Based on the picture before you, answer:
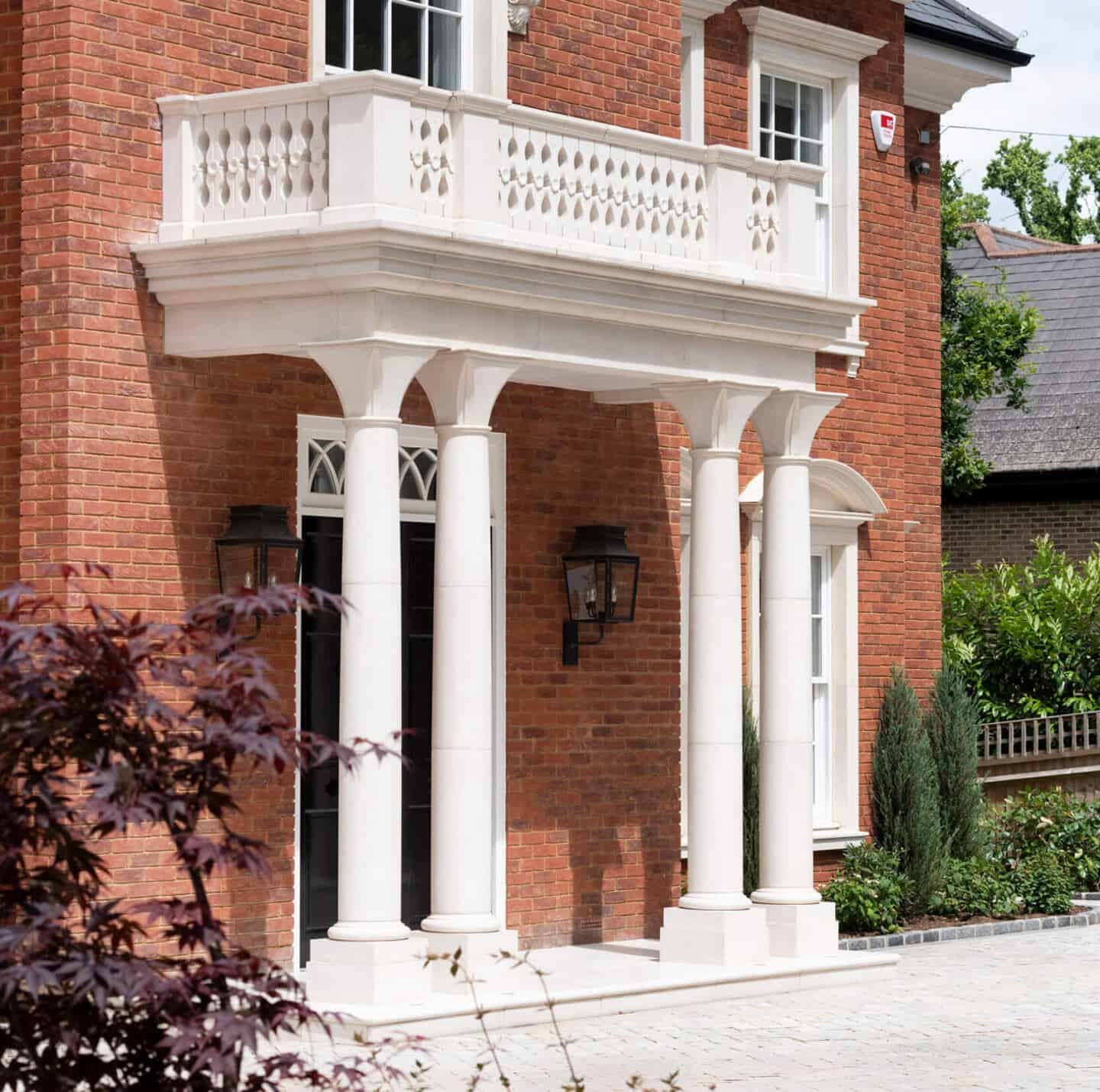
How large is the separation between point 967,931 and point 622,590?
4126 mm

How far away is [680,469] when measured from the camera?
15.9m

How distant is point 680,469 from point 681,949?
12.3 feet

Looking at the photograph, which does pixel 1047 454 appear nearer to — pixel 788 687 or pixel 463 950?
pixel 788 687

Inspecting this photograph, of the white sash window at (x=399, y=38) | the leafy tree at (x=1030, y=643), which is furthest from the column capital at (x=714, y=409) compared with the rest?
the leafy tree at (x=1030, y=643)

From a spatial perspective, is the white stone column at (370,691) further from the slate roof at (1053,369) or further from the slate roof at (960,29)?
the slate roof at (1053,369)

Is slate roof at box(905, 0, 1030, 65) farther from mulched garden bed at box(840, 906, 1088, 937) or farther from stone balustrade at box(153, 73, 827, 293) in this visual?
mulched garden bed at box(840, 906, 1088, 937)

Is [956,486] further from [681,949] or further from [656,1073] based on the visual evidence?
[656,1073]

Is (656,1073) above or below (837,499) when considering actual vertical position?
below

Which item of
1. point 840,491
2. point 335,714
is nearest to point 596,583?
point 335,714

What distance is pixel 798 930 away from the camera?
45.9 ft

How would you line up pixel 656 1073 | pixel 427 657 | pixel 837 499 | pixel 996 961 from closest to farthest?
pixel 656 1073 < pixel 427 657 < pixel 996 961 < pixel 837 499

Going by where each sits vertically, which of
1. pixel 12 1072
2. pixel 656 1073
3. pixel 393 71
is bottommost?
pixel 656 1073

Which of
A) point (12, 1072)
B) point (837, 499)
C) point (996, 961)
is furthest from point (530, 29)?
point (12, 1072)

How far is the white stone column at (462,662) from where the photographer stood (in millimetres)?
11914
